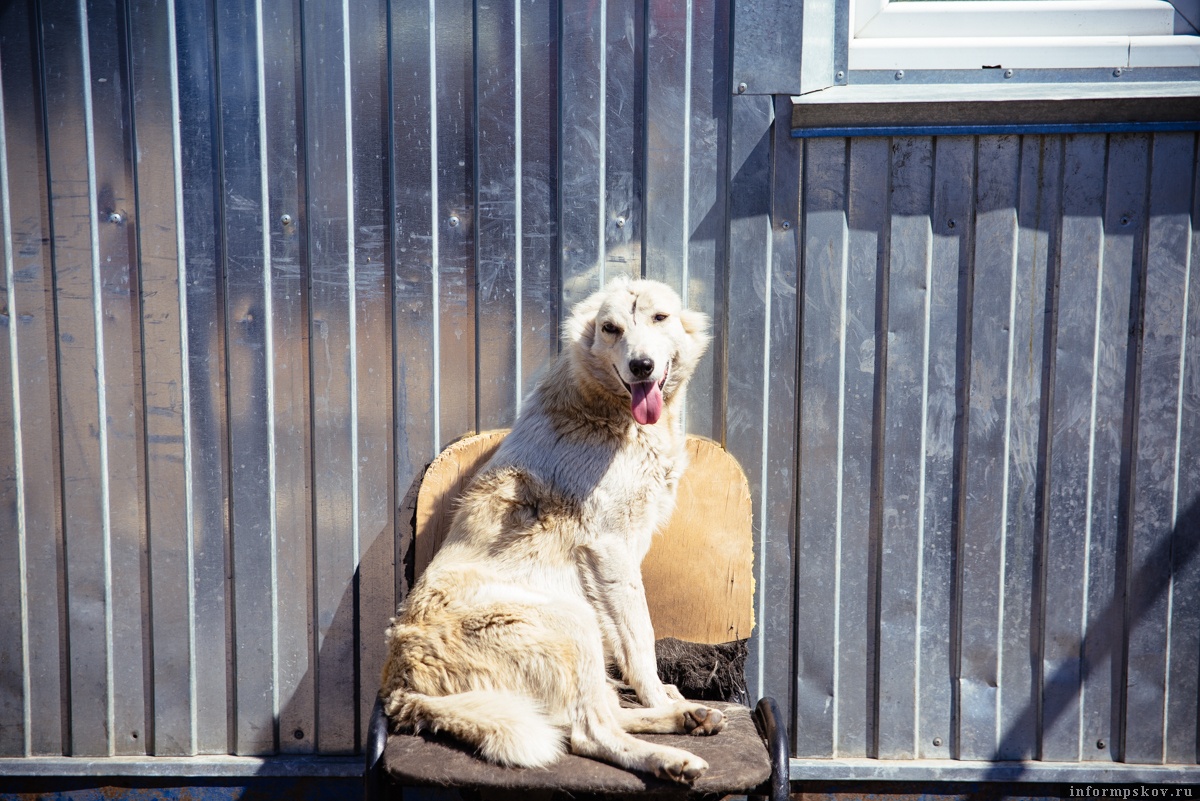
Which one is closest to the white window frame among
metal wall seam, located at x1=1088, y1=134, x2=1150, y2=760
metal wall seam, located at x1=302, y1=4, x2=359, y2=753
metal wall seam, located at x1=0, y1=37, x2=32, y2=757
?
metal wall seam, located at x1=1088, y1=134, x2=1150, y2=760

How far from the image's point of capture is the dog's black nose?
95.4 inches

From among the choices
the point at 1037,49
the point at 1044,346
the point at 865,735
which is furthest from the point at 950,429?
the point at 1037,49

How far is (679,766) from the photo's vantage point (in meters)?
2.08

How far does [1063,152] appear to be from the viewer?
291 cm

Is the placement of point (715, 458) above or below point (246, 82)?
below

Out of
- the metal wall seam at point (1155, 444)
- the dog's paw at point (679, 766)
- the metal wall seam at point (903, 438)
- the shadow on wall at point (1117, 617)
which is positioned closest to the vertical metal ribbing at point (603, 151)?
the metal wall seam at point (903, 438)

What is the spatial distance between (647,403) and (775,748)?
1.03 metres

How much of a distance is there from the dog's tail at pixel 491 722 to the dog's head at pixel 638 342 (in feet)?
2.94

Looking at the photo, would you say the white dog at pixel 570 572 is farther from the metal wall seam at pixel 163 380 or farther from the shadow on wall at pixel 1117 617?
the shadow on wall at pixel 1117 617

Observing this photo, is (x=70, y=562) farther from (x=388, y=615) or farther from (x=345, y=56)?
(x=345, y=56)

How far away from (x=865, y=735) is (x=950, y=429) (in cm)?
121

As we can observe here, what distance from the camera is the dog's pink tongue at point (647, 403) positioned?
8.05ft

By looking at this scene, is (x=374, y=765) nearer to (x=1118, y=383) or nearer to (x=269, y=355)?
(x=269, y=355)

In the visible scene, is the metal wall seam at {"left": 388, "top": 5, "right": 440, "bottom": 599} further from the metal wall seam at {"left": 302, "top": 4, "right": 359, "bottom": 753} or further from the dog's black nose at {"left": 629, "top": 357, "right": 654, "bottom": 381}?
the dog's black nose at {"left": 629, "top": 357, "right": 654, "bottom": 381}
